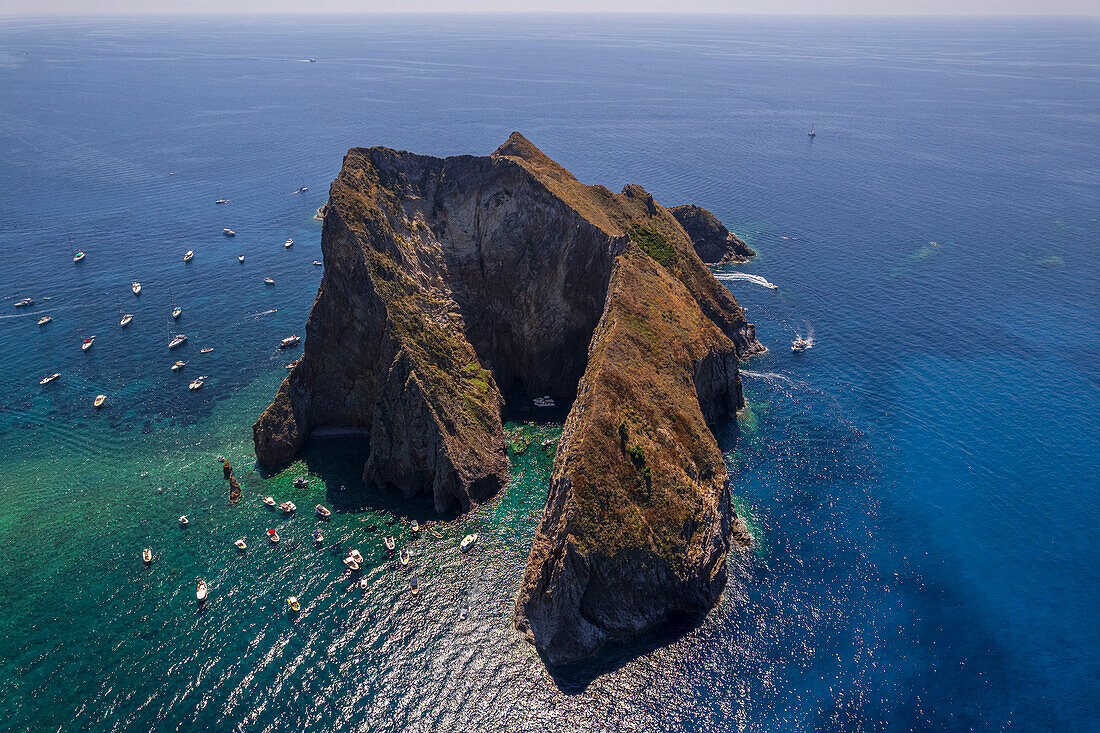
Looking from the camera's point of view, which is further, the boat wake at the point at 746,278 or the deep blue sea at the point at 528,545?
the boat wake at the point at 746,278

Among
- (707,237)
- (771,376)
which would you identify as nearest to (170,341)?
(771,376)

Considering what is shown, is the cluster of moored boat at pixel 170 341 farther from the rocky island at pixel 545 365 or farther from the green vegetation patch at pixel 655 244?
the green vegetation patch at pixel 655 244

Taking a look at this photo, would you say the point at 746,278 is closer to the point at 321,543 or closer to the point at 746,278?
the point at 746,278

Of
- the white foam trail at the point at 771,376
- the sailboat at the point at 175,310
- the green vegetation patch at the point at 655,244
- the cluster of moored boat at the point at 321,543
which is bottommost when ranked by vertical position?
the sailboat at the point at 175,310

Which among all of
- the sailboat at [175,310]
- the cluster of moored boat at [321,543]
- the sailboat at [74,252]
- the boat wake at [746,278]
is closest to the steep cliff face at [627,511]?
the cluster of moored boat at [321,543]

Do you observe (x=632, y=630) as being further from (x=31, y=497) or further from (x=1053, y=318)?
(x=1053, y=318)

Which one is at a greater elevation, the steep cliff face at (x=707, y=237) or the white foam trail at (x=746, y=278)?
the steep cliff face at (x=707, y=237)

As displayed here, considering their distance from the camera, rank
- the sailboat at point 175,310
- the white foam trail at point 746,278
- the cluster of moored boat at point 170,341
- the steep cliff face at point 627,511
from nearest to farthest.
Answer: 1. the steep cliff face at point 627,511
2. the cluster of moored boat at point 170,341
3. the sailboat at point 175,310
4. the white foam trail at point 746,278

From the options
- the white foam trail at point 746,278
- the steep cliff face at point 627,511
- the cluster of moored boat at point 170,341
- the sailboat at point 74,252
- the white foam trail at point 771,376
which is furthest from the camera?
the sailboat at point 74,252

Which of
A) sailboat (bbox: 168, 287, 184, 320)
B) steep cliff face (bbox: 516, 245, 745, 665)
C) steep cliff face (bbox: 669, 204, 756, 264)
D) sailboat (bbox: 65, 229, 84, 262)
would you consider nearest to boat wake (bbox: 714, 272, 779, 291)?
steep cliff face (bbox: 669, 204, 756, 264)
